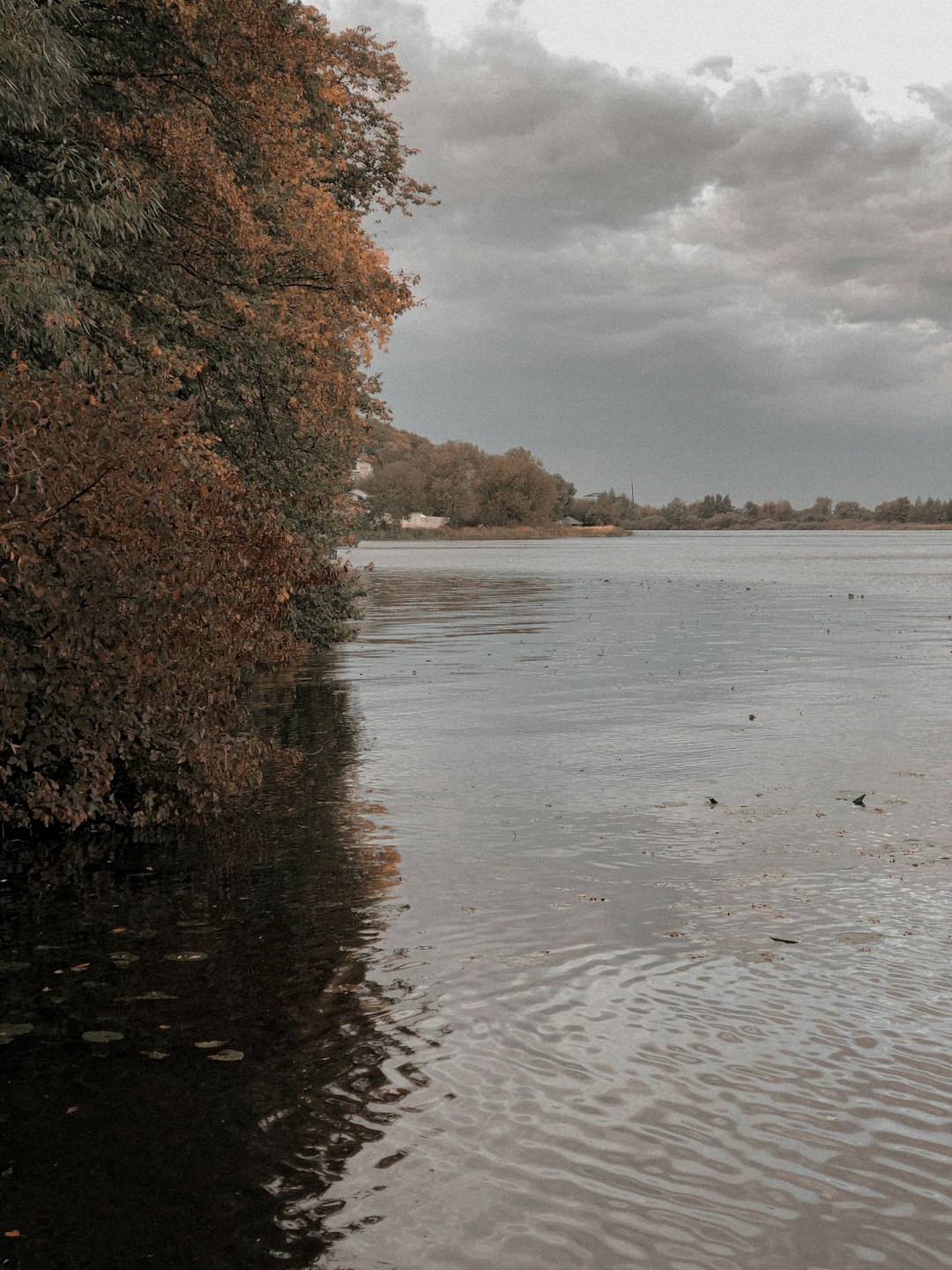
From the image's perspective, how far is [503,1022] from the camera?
22.4 feet

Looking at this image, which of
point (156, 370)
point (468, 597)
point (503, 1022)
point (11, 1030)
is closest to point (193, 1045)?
point (11, 1030)

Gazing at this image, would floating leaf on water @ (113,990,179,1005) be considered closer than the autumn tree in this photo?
Yes

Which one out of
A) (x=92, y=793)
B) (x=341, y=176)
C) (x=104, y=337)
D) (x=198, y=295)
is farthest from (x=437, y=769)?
(x=341, y=176)

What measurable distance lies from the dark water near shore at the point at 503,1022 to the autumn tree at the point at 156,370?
135 centimetres

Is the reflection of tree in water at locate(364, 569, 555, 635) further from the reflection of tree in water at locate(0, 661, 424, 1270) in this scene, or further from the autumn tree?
the reflection of tree in water at locate(0, 661, 424, 1270)

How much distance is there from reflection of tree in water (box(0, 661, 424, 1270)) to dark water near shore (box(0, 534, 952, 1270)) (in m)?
0.02

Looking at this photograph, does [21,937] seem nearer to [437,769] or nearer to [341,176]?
[437,769]

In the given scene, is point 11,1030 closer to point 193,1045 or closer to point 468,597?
point 193,1045

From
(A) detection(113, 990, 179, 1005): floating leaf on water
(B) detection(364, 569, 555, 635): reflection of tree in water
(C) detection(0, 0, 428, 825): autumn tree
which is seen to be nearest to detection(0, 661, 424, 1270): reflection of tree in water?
(A) detection(113, 990, 179, 1005): floating leaf on water

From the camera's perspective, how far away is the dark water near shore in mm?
4863

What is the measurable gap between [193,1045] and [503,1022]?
5.45 ft

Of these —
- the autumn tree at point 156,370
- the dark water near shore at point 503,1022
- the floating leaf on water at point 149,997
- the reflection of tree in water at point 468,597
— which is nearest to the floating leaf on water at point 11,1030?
the dark water near shore at point 503,1022

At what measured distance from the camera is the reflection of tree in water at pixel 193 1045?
193 inches

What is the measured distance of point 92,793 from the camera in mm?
10336
